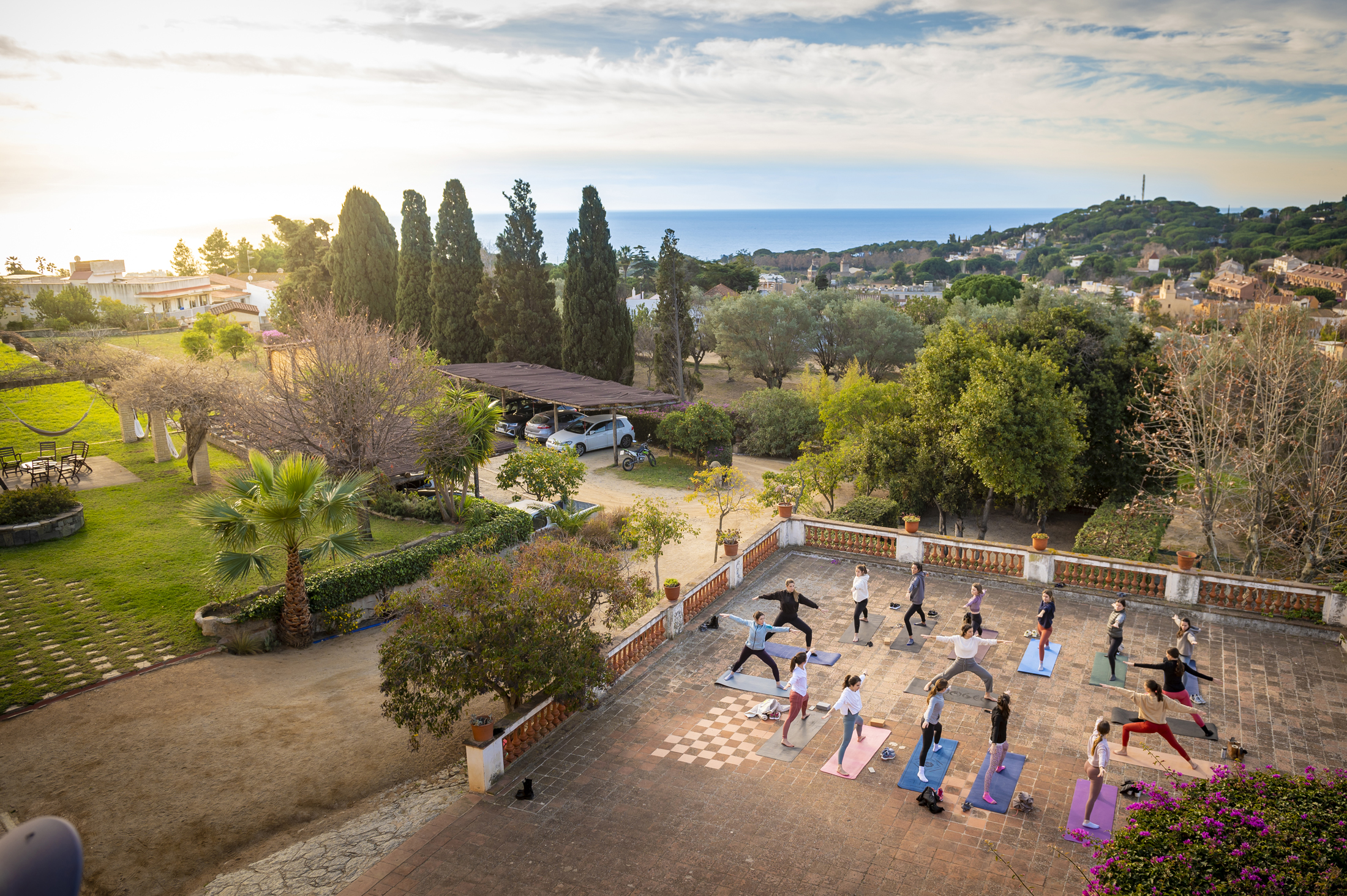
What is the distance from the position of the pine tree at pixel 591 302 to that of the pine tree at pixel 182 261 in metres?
81.6

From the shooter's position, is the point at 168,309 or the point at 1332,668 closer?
the point at 1332,668

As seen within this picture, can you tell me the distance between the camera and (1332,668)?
1208 cm

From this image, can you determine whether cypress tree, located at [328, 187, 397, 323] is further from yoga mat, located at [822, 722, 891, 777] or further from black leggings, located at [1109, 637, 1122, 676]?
black leggings, located at [1109, 637, 1122, 676]

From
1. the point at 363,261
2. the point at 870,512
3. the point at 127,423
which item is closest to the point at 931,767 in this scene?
the point at 870,512

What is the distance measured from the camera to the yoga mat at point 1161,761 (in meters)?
9.72

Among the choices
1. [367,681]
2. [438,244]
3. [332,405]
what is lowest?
[367,681]

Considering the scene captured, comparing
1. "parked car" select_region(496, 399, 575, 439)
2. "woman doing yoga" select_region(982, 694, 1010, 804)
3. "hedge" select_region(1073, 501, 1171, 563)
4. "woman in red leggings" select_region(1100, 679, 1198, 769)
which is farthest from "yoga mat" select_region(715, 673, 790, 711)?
"parked car" select_region(496, 399, 575, 439)

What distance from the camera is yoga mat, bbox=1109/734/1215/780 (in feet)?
31.9

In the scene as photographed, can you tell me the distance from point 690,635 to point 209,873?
7.39 m

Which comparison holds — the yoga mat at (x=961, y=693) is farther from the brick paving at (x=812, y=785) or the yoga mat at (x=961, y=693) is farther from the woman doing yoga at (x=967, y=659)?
the woman doing yoga at (x=967, y=659)

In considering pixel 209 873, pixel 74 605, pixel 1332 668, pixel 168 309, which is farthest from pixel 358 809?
pixel 168 309

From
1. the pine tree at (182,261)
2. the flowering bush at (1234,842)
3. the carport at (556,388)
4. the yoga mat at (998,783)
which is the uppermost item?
the pine tree at (182,261)

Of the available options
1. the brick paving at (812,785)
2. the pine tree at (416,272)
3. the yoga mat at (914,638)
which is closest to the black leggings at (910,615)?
the yoga mat at (914,638)

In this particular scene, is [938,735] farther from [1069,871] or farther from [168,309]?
[168,309]
